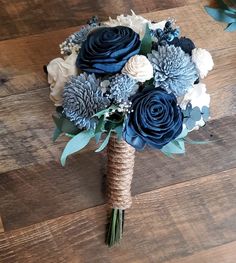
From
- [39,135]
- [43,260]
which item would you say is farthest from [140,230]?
[39,135]

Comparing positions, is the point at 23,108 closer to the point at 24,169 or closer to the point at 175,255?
the point at 24,169

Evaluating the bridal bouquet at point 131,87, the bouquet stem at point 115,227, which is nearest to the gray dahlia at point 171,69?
the bridal bouquet at point 131,87

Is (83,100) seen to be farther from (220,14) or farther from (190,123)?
(220,14)

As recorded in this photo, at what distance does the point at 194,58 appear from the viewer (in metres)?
1.02

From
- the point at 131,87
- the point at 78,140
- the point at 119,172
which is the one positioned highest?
the point at 131,87

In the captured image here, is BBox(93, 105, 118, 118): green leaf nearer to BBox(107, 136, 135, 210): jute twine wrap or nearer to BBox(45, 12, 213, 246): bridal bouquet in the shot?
BBox(45, 12, 213, 246): bridal bouquet

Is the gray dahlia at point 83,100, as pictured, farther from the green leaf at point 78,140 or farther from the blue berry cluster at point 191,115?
the blue berry cluster at point 191,115

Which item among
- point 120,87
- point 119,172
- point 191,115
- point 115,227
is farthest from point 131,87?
point 115,227

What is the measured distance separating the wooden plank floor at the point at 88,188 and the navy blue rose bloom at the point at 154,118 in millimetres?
337

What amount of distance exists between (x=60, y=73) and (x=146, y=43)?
165mm

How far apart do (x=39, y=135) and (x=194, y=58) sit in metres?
0.49

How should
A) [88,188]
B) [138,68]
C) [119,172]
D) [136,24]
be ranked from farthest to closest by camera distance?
[88,188], [119,172], [136,24], [138,68]

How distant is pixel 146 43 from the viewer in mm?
1007

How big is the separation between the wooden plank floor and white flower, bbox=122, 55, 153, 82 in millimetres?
406
